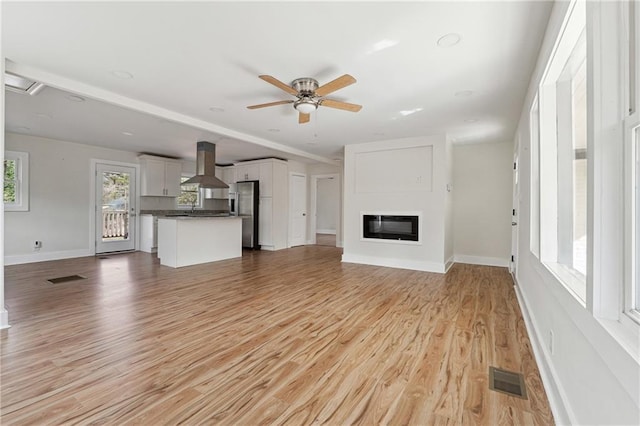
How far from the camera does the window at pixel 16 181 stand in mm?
5383

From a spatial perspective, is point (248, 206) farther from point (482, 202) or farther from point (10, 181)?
point (482, 202)

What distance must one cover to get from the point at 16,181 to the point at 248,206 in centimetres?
447

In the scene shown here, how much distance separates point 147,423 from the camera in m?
1.46

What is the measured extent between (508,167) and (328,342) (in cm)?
525

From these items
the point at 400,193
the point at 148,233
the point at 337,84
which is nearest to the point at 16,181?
the point at 148,233

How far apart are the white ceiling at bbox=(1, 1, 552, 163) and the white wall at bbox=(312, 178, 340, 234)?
7.47m

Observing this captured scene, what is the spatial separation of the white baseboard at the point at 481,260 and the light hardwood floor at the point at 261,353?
1.92 metres

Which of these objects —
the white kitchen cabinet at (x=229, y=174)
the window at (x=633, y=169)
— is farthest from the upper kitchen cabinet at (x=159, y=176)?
the window at (x=633, y=169)

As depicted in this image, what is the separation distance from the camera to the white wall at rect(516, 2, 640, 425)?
2.91ft

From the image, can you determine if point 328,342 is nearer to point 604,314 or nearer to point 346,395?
point 346,395

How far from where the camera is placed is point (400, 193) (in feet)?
18.0

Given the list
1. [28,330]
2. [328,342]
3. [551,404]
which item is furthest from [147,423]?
[551,404]

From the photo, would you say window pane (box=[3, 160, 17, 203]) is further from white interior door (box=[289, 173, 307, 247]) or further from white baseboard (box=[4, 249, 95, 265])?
white interior door (box=[289, 173, 307, 247])

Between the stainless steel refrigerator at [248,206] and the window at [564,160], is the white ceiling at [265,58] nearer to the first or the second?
the window at [564,160]
